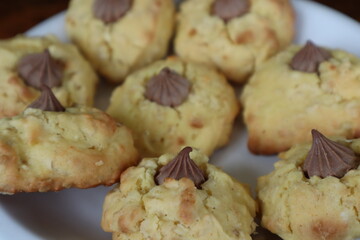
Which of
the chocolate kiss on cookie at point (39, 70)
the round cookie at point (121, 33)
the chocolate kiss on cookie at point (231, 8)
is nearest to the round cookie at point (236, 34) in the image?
the chocolate kiss on cookie at point (231, 8)

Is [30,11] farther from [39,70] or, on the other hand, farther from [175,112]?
[175,112]

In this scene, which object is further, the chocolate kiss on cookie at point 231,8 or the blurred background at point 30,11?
the blurred background at point 30,11

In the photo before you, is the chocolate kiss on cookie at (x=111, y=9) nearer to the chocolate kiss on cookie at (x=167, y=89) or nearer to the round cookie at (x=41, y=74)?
the round cookie at (x=41, y=74)

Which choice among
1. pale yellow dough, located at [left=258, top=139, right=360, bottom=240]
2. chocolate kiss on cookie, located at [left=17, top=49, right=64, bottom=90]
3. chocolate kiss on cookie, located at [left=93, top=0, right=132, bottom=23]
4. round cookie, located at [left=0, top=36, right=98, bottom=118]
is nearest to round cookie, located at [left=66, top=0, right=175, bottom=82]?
chocolate kiss on cookie, located at [left=93, top=0, right=132, bottom=23]

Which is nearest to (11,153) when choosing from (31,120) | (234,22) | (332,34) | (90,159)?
(31,120)

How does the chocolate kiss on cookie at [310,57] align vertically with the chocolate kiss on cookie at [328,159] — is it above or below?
above

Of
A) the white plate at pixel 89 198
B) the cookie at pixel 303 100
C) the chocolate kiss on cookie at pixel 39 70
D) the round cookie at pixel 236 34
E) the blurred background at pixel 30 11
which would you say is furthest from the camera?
the blurred background at pixel 30 11

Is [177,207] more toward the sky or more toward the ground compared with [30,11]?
more toward the sky

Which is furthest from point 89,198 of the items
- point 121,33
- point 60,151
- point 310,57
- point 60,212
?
point 310,57
